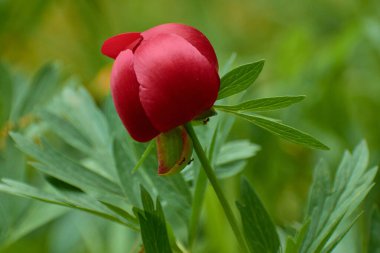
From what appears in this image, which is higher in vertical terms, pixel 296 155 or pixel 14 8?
pixel 14 8

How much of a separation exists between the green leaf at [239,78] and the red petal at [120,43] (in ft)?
0.20

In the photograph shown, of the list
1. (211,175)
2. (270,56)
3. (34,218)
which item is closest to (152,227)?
(211,175)

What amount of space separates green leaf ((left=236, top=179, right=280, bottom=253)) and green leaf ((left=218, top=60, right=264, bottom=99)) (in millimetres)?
81

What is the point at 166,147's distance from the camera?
1.46 ft

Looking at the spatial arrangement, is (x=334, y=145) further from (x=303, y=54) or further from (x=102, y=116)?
(x=102, y=116)

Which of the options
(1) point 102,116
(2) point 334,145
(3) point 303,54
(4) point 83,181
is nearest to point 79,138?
(1) point 102,116

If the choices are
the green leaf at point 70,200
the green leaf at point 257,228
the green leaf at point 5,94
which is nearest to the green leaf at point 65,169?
the green leaf at point 70,200

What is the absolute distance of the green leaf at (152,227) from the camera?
0.46m

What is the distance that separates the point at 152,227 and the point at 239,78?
0.11 m

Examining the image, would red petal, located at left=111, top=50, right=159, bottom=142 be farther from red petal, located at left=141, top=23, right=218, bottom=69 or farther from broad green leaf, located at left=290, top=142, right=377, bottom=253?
broad green leaf, located at left=290, top=142, right=377, bottom=253

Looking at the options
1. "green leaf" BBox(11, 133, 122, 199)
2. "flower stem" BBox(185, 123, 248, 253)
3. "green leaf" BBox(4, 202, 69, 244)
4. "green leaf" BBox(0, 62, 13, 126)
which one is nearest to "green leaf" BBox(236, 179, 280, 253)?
"flower stem" BBox(185, 123, 248, 253)

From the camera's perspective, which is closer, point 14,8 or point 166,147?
point 166,147

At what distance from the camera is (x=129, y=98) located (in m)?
0.42

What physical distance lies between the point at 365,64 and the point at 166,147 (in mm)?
897
